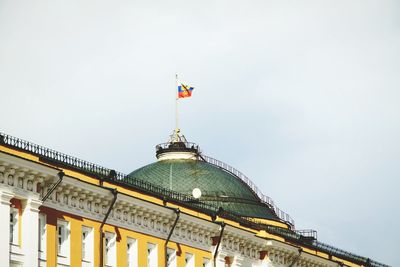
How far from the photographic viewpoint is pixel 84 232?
50.5 metres

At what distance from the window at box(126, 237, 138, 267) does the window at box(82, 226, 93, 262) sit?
9.40ft

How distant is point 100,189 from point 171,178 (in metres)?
16.3

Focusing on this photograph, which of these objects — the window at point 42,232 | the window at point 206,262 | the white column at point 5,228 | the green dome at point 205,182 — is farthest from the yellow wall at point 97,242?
the green dome at point 205,182

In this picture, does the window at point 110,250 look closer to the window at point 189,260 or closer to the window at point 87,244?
the window at point 87,244

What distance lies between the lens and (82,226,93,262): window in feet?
165

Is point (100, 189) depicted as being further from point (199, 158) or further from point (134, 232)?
point (199, 158)

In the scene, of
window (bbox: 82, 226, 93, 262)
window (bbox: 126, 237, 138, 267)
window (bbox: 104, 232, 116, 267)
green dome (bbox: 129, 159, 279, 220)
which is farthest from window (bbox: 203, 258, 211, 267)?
window (bbox: 82, 226, 93, 262)

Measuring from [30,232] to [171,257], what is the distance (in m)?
11.3

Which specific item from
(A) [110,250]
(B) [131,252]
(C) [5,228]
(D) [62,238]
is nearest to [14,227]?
(C) [5,228]

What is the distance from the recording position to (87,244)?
Result: 50562 millimetres

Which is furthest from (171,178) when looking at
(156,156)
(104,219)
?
(104,219)

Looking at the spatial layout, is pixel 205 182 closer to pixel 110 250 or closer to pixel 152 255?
pixel 152 255

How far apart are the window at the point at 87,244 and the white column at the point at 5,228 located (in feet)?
17.9

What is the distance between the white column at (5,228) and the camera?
4503 cm
